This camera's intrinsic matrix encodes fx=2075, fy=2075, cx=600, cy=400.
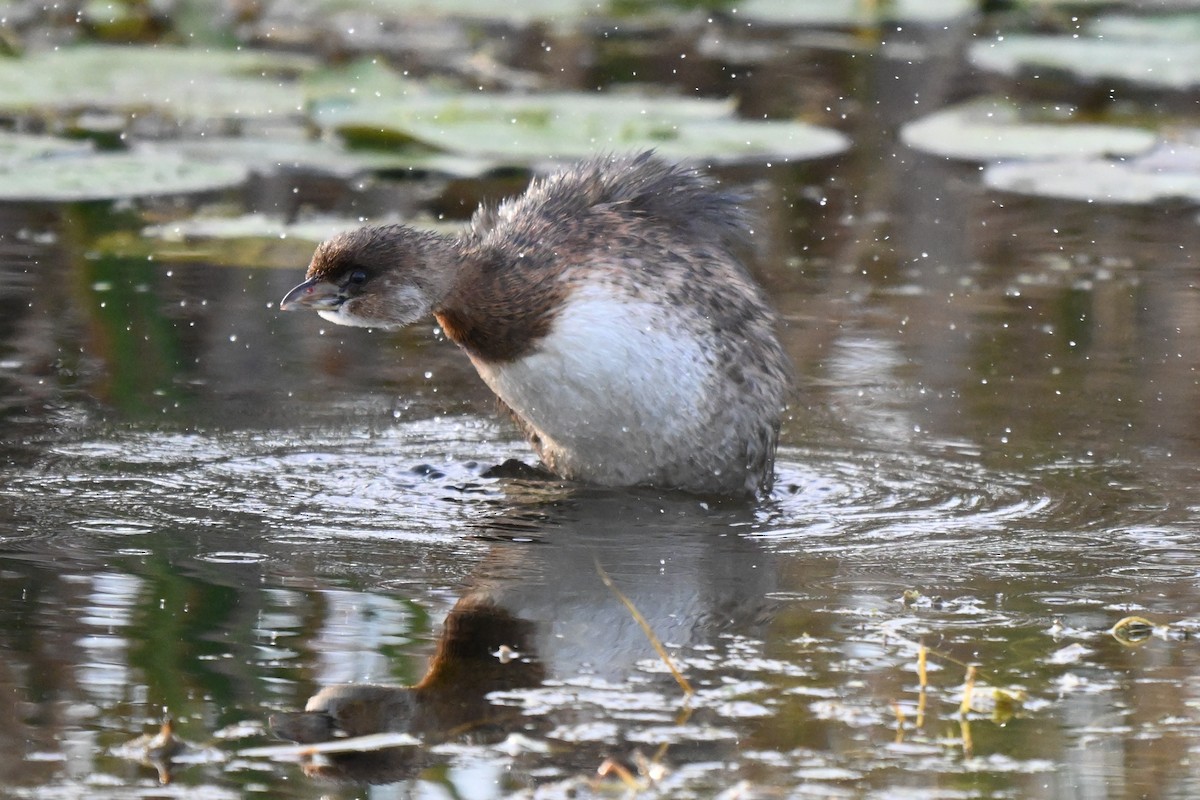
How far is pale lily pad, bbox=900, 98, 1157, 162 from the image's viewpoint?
962 centimetres

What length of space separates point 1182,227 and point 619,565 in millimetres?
5469

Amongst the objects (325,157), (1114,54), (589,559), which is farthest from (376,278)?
(1114,54)

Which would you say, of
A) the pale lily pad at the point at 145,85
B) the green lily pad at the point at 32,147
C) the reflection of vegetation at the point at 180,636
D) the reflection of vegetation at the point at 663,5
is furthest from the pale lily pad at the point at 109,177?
the reflection of vegetation at the point at 663,5

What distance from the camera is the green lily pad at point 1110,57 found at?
11.9 m

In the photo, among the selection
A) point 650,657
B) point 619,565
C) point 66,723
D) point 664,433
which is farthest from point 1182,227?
point 66,723

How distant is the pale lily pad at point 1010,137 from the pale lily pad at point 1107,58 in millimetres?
1224

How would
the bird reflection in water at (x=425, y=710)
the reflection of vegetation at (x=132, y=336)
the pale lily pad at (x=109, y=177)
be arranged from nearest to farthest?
the bird reflection in water at (x=425, y=710) → the reflection of vegetation at (x=132, y=336) → the pale lily pad at (x=109, y=177)

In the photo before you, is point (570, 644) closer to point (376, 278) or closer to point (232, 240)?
point (376, 278)

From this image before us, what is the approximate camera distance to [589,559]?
475 cm

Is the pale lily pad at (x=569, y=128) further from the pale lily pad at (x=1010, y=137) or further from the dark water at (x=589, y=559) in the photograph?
the dark water at (x=589, y=559)

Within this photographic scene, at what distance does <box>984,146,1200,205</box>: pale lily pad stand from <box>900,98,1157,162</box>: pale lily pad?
82mm

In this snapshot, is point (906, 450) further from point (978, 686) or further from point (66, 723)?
point (66, 723)

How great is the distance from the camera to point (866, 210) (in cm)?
966

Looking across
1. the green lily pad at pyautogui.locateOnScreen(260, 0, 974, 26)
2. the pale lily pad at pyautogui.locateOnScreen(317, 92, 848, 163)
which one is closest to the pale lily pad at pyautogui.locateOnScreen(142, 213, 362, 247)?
the pale lily pad at pyautogui.locateOnScreen(317, 92, 848, 163)
